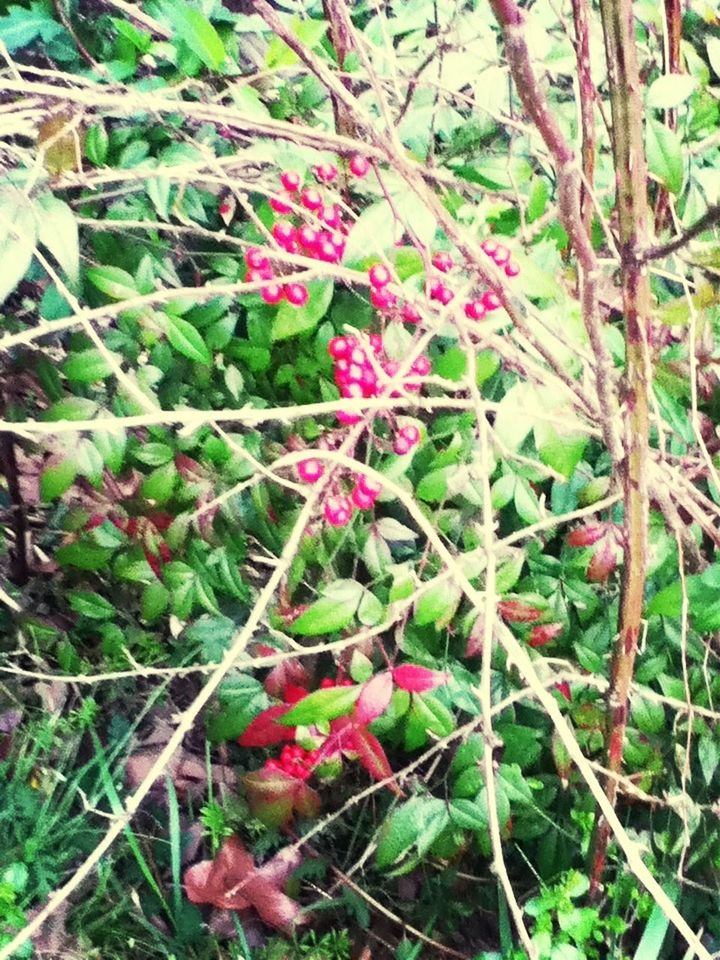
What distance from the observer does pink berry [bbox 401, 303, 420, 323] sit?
2.13 feet

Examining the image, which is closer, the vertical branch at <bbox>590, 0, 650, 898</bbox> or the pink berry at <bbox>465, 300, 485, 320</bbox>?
the vertical branch at <bbox>590, 0, 650, 898</bbox>

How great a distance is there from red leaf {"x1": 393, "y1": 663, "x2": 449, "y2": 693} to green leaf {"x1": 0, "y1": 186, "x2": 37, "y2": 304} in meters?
0.49

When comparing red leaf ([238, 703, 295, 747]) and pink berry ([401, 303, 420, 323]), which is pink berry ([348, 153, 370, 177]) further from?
red leaf ([238, 703, 295, 747])

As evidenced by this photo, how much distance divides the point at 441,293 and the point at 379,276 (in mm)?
79

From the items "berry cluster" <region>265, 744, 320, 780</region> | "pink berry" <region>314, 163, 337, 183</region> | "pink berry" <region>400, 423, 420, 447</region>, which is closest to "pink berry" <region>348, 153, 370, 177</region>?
"pink berry" <region>314, 163, 337, 183</region>

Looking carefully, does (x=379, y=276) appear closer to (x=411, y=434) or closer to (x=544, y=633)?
Result: (x=411, y=434)

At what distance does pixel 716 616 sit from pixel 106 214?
751mm

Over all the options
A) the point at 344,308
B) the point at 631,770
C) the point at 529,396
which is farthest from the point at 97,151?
A: the point at 631,770

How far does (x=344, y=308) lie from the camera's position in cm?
75

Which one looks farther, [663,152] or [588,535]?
[588,535]

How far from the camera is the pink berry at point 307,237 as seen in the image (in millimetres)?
637

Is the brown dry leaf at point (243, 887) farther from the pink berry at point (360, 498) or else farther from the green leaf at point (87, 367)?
the green leaf at point (87, 367)

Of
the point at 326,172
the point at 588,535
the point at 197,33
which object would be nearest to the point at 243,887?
the point at 588,535

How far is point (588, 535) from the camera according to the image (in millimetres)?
726
